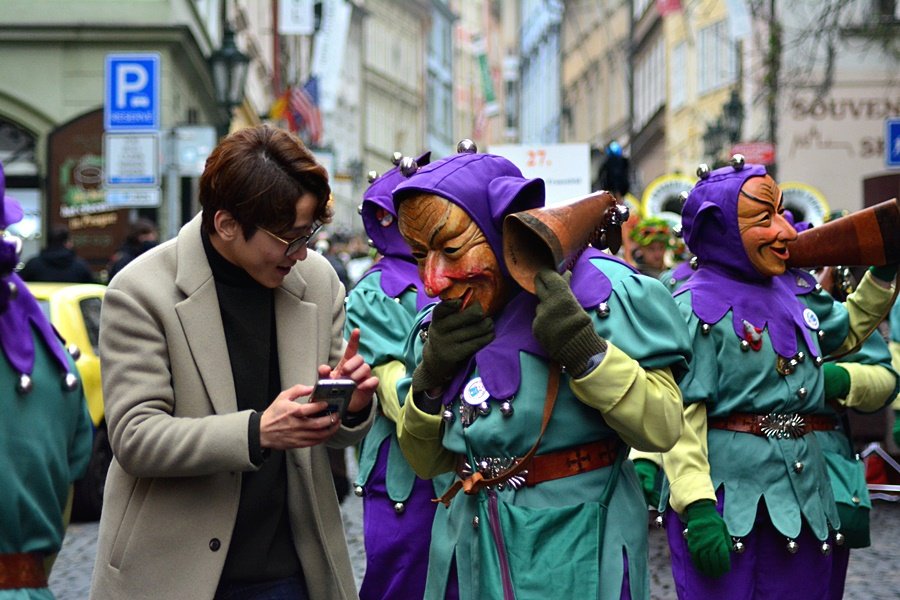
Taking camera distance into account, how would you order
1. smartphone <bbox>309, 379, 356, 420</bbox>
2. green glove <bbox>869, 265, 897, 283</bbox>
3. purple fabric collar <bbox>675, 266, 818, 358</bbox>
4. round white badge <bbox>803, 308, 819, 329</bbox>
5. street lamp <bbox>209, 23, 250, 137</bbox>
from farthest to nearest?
street lamp <bbox>209, 23, 250, 137</bbox> < green glove <bbox>869, 265, 897, 283</bbox> < round white badge <bbox>803, 308, 819, 329</bbox> < purple fabric collar <bbox>675, 266, 818, 358</bbox> < smartphone <bbox>309, 379, 356, 420</bbox>

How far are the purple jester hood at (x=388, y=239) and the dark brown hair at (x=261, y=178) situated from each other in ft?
7.09

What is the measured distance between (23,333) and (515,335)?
111 centimetres

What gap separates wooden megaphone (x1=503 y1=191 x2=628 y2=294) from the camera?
3.62 m

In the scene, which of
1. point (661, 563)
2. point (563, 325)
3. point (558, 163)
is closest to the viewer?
point (563, 325)

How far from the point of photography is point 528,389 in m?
3.81

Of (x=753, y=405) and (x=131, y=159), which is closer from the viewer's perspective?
(x=753, y=405)

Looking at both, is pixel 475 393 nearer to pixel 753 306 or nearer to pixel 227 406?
pixel 227 406

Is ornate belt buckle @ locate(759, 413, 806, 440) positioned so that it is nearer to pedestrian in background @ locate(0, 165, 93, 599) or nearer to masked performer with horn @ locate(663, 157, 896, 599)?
masked performer with horn @ locate(663, 157, 896, 599)

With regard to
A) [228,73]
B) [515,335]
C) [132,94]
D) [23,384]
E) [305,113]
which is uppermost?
[305,113]

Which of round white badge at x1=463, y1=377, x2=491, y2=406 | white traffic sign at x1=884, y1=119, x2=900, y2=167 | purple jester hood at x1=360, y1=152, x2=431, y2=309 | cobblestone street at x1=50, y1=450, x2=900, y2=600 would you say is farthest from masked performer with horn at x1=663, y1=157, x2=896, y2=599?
white traffic sign at x1=884, y1=119, x2=900, y2=167

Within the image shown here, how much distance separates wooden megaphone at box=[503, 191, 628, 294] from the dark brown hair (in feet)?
1.46

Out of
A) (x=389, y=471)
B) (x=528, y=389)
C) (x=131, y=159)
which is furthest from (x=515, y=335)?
(x=131, y=159)

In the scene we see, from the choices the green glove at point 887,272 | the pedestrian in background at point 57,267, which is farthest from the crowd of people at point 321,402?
the pedestrian in background at point 57,267

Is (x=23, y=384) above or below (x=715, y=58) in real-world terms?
below
